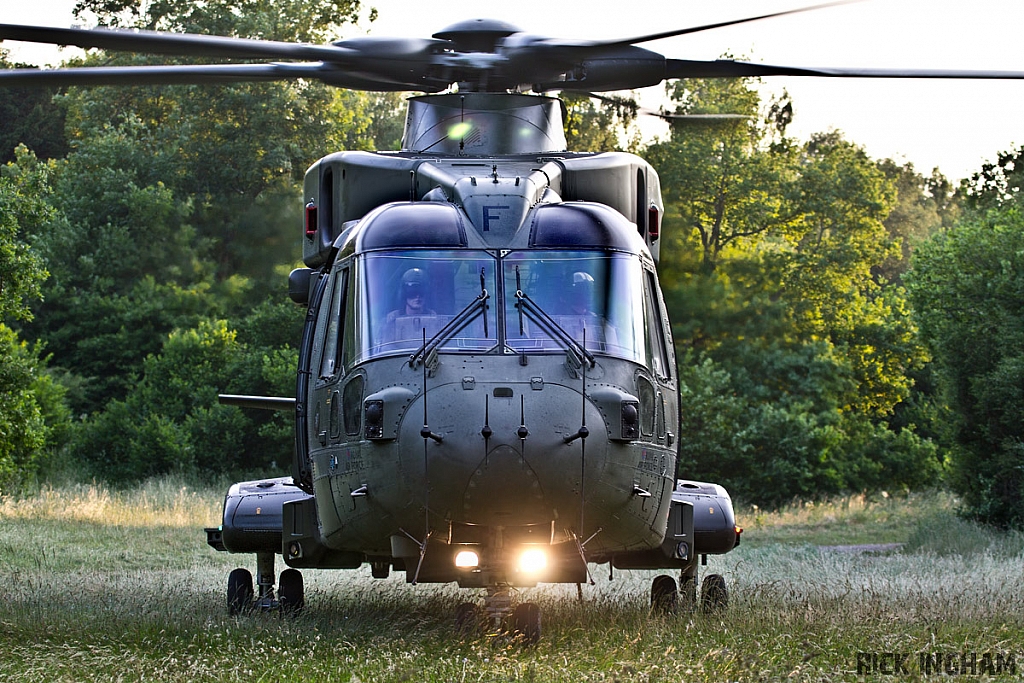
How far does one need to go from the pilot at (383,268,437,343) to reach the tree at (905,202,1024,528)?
51.0ft

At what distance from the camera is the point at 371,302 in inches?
362

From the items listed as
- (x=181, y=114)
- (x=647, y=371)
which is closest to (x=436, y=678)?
(x=647, y=371)

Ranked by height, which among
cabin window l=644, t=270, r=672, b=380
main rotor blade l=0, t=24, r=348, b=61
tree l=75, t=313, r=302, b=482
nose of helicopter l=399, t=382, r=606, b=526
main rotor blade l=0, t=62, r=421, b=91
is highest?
main rotor blade l=0, t=24, r=348, b=61

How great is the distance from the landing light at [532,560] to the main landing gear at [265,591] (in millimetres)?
3590

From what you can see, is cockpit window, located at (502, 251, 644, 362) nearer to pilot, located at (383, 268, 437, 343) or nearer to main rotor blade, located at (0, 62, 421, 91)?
pilot, located at (383, 268, 437, 343)

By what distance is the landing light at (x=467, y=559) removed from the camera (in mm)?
8727

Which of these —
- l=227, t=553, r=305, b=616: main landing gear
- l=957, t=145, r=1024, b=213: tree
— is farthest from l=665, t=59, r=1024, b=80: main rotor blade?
l=957, t=145, r=1024, b=213: tree

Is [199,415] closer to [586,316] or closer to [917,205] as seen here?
[586,316]

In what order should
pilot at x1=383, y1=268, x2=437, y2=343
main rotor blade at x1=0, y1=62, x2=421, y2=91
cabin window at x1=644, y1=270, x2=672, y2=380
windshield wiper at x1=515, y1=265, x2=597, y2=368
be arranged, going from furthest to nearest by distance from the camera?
1. cabin window at x1=644, y1=270, x2=672, y2=380
2. pilot at x1=383, y1=268, x2=437, y2=343
3. windshield wiper at x1=515, y1=265, x2=597, y2=368
4. main rotor blade at x1=0, y1=62, x2=421, y2=91

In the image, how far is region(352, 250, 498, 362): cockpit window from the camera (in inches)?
350

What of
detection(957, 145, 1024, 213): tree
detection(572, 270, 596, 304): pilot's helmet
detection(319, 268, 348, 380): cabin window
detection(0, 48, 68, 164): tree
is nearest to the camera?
detection(572, 270, 596, 304): pilot's helmet

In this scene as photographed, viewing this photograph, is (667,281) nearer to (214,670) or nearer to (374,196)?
(374,196)

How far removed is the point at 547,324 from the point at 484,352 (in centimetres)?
51

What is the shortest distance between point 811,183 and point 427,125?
32244mm
